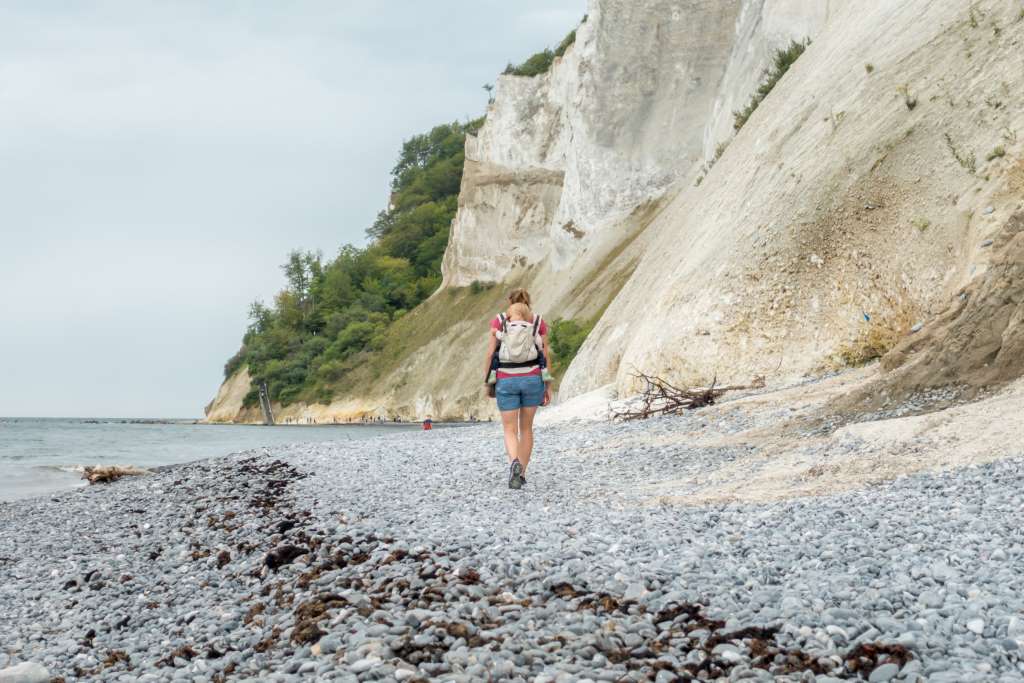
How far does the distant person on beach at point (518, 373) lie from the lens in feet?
29.1

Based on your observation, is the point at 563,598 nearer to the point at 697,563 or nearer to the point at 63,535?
the point at 697,563

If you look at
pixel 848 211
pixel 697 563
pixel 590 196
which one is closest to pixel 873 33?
pixel 848 211

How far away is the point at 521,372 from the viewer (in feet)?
29.3

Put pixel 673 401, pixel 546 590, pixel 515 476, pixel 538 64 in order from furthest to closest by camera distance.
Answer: pixel 538 64 < pixel 673 401 < pixel 515 476 < pixel 546 590

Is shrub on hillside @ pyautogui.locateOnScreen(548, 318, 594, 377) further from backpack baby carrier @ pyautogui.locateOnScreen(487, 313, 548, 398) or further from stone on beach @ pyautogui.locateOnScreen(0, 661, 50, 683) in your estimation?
stone on beach @ pyautogui.locateOnScreen(0, 661, 50, 683)

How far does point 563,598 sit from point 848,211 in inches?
583

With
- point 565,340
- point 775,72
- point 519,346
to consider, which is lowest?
point 519,346

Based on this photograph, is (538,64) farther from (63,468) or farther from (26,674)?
(26,674)

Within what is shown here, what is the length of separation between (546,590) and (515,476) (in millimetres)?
3813

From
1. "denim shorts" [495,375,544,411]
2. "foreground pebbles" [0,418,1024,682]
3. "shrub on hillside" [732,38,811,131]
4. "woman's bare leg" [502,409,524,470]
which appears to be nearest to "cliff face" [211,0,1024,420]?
"shrub on hillside" [732,38,811,131]

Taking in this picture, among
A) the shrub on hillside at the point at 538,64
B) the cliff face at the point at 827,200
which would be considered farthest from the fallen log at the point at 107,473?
the shrub on hillside at the point at 538,64

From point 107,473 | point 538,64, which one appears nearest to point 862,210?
point 107,473

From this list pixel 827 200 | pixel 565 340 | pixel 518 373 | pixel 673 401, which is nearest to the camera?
pixel 518 373

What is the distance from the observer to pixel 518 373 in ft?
29.3
